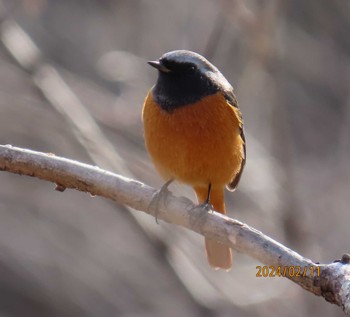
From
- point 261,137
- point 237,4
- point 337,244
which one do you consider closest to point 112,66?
point 237,4

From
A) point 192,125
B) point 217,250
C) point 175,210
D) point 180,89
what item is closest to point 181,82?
point 180,89

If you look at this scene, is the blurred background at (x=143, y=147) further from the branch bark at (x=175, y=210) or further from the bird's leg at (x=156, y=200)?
the branch bark at (x=175, y=210)

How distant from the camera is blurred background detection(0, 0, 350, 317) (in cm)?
577

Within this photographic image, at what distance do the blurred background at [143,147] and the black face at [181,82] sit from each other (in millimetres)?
886

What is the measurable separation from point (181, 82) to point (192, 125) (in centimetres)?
32

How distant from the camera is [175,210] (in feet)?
12.8

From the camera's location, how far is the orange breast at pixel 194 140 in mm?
4469

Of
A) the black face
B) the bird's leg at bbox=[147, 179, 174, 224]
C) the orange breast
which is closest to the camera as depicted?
the bird's leg at bbox=[147, 179, 174, 224]

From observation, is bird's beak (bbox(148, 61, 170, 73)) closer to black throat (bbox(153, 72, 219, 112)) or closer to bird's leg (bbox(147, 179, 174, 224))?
black throat (bbox(153, 72, 219, 112))

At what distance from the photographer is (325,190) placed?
724 centimetres
